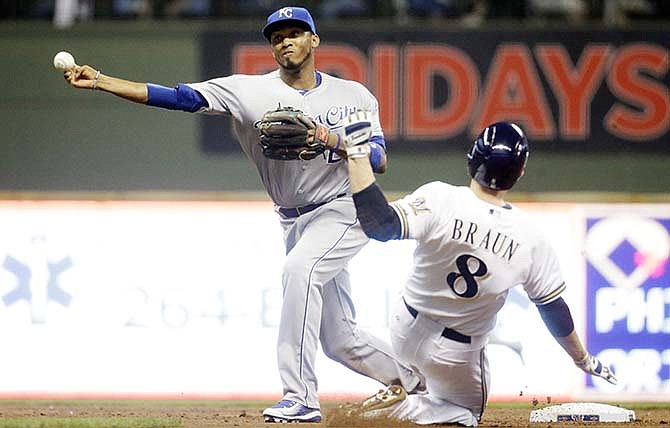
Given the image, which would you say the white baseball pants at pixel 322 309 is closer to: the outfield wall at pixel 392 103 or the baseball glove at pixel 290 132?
the baseball glove at pixel 290 132

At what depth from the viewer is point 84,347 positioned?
835 centimetres

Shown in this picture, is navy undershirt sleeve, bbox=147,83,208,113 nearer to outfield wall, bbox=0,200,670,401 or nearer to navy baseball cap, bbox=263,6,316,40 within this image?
navy baseball cap, bbox=263,6,316,40

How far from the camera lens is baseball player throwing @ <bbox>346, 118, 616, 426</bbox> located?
482 centimetres

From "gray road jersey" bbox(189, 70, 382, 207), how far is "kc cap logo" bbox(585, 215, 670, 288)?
10.3ft

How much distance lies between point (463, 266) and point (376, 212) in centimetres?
47

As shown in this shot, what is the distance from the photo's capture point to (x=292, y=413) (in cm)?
545

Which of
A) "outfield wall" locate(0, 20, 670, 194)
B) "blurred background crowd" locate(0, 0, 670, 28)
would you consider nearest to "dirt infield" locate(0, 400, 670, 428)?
"outfield wall" locate(0, 20, 670, 194)

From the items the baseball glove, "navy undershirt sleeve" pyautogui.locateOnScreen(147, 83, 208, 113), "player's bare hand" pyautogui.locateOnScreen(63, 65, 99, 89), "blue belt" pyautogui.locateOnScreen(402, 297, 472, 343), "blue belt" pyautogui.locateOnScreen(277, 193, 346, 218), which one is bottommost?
"blue belt" pyautogui.locateOnScreen(402, 297, 472, 343)

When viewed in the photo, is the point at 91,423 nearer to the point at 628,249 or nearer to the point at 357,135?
the point at 357,135

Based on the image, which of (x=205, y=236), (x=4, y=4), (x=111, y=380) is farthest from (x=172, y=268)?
(x=4, y=4)

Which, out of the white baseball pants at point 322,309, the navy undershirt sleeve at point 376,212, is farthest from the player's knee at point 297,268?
the navy undershirt sleeve at point 376,212

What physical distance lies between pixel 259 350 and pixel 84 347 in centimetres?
113

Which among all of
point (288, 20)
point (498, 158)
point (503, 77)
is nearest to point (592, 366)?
point (498, 158)

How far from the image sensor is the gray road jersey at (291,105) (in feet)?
18.5
